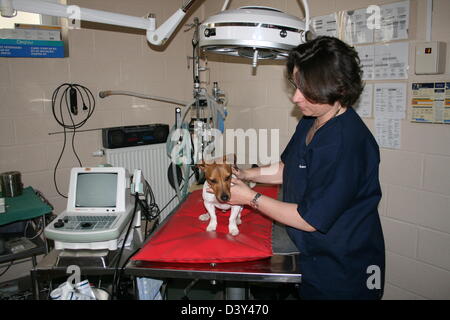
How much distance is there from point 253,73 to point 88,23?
1322 mm

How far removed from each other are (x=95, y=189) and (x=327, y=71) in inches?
43.2

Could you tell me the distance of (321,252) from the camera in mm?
1232

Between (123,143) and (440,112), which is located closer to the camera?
(440,112)

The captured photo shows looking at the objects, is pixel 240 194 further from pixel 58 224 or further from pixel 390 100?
pixel 390 100

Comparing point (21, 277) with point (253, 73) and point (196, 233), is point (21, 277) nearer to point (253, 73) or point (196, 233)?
point (196, 233)

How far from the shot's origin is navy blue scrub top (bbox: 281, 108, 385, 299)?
3.73ft

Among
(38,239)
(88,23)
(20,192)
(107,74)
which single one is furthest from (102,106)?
(38,239)

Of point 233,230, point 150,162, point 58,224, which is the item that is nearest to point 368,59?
point 233,230

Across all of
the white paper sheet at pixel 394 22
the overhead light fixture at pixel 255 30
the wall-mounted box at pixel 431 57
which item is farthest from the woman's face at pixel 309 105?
the white paper sheet at pixel 394 22

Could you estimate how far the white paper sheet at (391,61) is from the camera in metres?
1.76

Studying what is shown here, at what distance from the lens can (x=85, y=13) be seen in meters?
1.61

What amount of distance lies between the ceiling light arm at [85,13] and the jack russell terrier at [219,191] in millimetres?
766

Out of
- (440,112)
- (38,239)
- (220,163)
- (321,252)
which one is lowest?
(38,239)

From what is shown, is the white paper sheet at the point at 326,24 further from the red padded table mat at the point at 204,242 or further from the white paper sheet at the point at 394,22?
the red padded table mat at the point at 204,242
